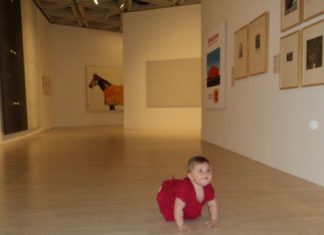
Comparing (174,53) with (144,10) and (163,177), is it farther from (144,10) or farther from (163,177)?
(163,177)

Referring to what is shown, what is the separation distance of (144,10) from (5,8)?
5.39 m

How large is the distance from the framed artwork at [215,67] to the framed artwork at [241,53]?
21.2 inches

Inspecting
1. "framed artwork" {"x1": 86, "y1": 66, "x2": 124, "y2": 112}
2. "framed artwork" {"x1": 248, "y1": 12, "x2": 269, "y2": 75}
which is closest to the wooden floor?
"framed artwork" {"x1": 248, "y1": 12, "x2": 269, "y2": 75}

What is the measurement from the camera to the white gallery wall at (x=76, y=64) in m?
13.2

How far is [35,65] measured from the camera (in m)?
10.2

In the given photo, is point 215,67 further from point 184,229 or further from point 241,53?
point 184,229

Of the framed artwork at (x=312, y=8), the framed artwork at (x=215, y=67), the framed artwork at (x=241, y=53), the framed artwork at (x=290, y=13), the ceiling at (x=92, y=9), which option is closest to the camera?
the framed artwork at (x=312, y=8)

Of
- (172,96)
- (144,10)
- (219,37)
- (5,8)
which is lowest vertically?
(172,96)

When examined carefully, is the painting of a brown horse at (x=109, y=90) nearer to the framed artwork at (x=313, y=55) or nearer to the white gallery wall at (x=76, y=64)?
the white gallery wall at (x=76, y=64)

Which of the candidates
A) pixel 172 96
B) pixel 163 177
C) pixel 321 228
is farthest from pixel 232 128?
pixel 172 96

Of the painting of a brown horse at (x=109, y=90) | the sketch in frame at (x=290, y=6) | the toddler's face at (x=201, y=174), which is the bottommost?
the toddler's face at (x=201, y=174)

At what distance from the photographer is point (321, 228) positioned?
1.90 metres

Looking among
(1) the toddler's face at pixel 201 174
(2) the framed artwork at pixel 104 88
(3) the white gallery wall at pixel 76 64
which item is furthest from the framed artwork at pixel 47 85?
(1) the toddler's face at pixel 201 174

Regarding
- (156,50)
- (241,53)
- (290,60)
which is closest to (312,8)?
(290,60)
